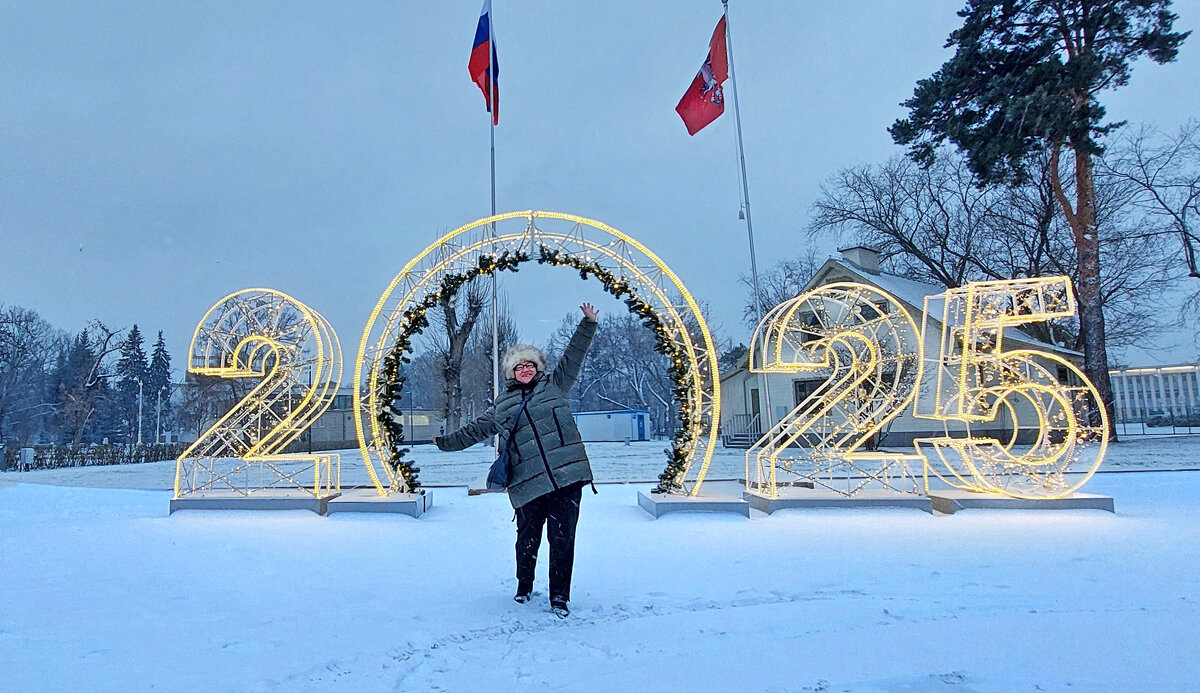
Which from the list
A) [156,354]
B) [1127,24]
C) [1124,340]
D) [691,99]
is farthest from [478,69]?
[156,354]

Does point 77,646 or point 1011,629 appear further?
point 1011,629

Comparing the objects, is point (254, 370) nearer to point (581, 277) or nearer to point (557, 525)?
point (581, 277)

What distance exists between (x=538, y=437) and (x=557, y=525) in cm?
55

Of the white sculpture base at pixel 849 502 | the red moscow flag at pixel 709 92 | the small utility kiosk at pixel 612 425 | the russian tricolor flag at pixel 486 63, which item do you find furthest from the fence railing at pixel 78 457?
the white sculpture base at pixel 849 502

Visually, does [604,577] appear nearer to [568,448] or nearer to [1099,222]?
[568,448]

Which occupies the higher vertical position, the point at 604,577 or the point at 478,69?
the point at 478,69

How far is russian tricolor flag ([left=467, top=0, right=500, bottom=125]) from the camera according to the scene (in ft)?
47.4

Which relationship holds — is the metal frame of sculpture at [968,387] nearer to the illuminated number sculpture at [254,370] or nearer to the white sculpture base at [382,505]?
the white sculpture base at [382,505]

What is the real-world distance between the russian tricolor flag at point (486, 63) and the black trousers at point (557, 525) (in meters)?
12.0

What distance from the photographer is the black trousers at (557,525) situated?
13.1 ft

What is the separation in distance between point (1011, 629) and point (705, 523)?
4.02m

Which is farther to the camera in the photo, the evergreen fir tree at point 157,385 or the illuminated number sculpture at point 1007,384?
the evergreen fir tree at point 157,385

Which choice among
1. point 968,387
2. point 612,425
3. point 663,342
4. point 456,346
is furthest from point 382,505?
point 612,425

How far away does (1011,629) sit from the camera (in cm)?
368
